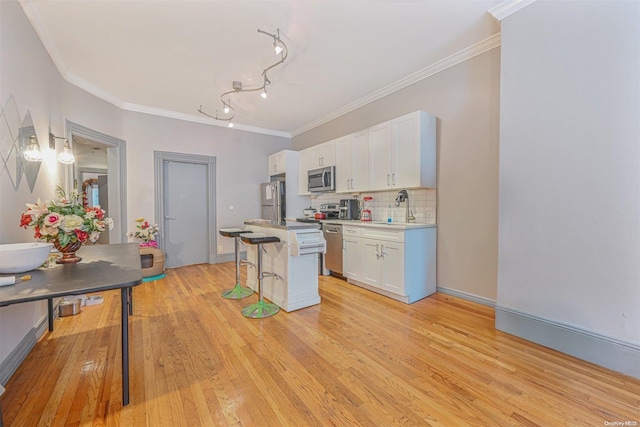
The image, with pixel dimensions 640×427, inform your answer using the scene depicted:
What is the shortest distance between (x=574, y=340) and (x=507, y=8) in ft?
8.82

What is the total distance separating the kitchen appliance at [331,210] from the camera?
467 centimetres

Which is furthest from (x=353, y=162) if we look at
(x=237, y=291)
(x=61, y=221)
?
(x=61, y=221)

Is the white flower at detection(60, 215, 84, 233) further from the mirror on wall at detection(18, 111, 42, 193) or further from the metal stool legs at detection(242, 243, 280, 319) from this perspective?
the metal stool legs at detection(242, 243, 280, 319)

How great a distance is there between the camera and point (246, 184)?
18.4 ft

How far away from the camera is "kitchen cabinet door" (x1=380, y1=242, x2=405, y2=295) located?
3100mm

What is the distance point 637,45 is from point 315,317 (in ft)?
10.3

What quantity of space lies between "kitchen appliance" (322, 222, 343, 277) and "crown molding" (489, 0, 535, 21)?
2765 millimetres

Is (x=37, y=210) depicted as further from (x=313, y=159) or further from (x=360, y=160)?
(x=313, y=159)

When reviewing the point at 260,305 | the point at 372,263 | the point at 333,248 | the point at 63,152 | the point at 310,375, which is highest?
the point at 63,152

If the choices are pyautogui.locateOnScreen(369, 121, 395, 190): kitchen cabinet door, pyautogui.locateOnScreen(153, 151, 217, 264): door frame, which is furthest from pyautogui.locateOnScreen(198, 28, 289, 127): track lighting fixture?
pyautogui.locateOnScreen(369, 121, 395, 190): kitchen cabinet door

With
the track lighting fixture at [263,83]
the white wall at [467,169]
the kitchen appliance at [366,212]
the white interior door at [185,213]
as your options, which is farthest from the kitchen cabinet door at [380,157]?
the white interior door at [185,213]

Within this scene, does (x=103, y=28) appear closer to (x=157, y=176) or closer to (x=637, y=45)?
(x=157, y=176)

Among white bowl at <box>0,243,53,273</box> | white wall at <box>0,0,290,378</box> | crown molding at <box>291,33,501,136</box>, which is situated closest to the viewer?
white bowl at <box>0,243,53,273</box>

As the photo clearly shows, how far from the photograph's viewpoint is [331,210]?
468cm
